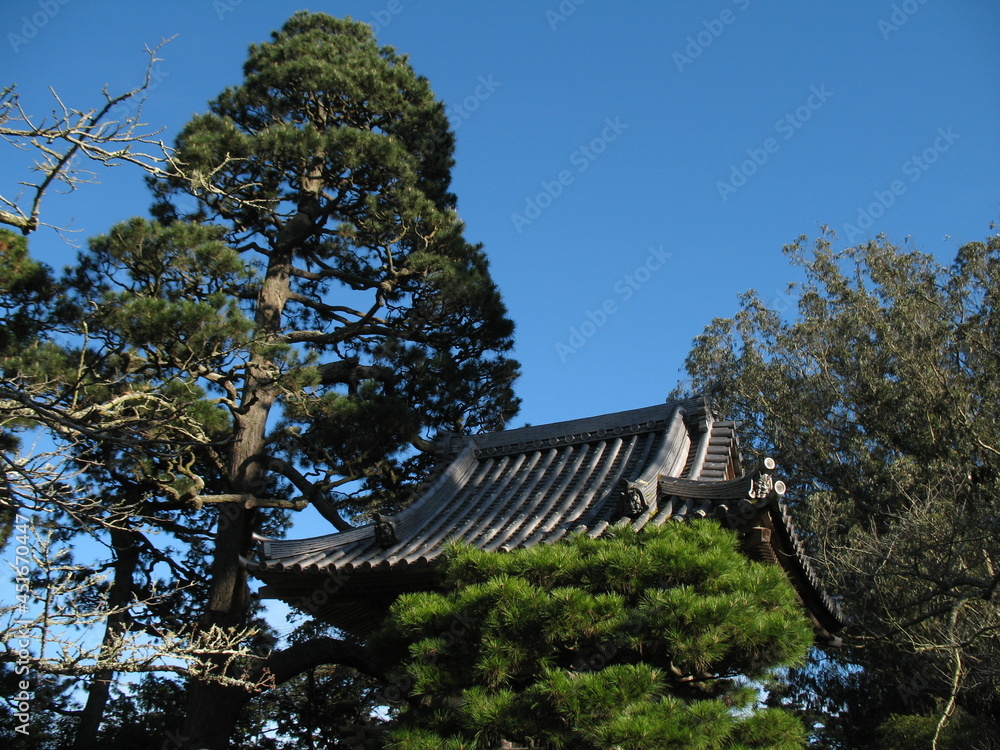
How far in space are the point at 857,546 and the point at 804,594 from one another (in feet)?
23.3

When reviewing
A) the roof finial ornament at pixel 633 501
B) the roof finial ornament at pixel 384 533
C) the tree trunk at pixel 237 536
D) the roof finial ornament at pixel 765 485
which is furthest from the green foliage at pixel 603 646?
the tree trunk at pixel 237 536

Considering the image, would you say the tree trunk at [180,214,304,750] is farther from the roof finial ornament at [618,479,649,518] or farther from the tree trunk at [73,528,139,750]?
the roof finial ornament at [618,479,649,518]

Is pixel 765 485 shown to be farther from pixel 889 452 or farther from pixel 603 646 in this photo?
pixel 889 452

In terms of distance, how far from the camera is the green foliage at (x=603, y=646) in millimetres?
3959

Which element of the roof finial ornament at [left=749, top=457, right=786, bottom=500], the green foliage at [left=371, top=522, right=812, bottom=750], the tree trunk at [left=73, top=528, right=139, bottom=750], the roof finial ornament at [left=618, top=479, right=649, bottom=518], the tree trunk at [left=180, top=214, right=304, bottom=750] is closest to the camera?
the green foliage at [left=371, top=522, right=812, bottom=750]

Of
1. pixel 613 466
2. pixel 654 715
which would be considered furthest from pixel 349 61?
pixel 654 715

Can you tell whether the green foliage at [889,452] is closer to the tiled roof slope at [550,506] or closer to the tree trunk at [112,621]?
the tiled roof slope at [550,506]

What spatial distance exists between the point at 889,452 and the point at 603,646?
50.1ft

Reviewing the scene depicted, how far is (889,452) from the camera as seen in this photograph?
17594 millimetres

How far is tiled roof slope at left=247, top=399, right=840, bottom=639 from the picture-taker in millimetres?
5668

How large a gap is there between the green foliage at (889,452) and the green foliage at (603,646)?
7.34 meters

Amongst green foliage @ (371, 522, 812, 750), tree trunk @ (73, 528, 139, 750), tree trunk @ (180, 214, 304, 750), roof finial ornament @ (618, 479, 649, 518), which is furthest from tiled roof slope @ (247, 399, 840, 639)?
tree trunk @ (73, 528, 139, 750)

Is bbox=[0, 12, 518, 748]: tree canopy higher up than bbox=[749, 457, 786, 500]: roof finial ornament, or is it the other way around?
bbox=[0, 12, 518, 748]: tree canopy

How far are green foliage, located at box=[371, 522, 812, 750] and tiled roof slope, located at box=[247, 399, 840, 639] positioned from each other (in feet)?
2.52
